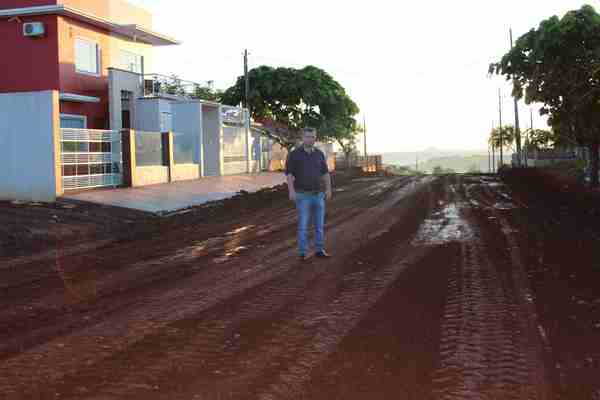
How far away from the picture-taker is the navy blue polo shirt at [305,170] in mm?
10852

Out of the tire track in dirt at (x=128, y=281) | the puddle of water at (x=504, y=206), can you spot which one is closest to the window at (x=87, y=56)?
the tire track in dirt at (x=128, y=281)

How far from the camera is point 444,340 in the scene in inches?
238

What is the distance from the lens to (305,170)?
35.6 feet

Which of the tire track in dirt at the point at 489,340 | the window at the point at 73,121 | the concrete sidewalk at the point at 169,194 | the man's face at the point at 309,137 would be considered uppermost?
the window at the point at 73,121

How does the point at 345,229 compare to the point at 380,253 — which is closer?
the point at 380,253

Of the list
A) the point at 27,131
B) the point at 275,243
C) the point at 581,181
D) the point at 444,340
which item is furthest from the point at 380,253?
the point at 581,181

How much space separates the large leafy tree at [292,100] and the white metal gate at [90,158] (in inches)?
998

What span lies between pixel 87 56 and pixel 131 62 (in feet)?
13.8

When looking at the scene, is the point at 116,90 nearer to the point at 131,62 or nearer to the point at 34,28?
the point at 34,28

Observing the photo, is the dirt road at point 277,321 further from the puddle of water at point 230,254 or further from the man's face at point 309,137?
the man's face at point 309,137

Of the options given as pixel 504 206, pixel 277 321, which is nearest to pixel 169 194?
pixel 504 206

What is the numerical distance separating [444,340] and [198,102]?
1121 inches

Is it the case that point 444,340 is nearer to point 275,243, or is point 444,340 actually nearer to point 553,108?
point 275,243

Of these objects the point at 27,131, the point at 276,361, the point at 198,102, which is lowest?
the point at 276,361
